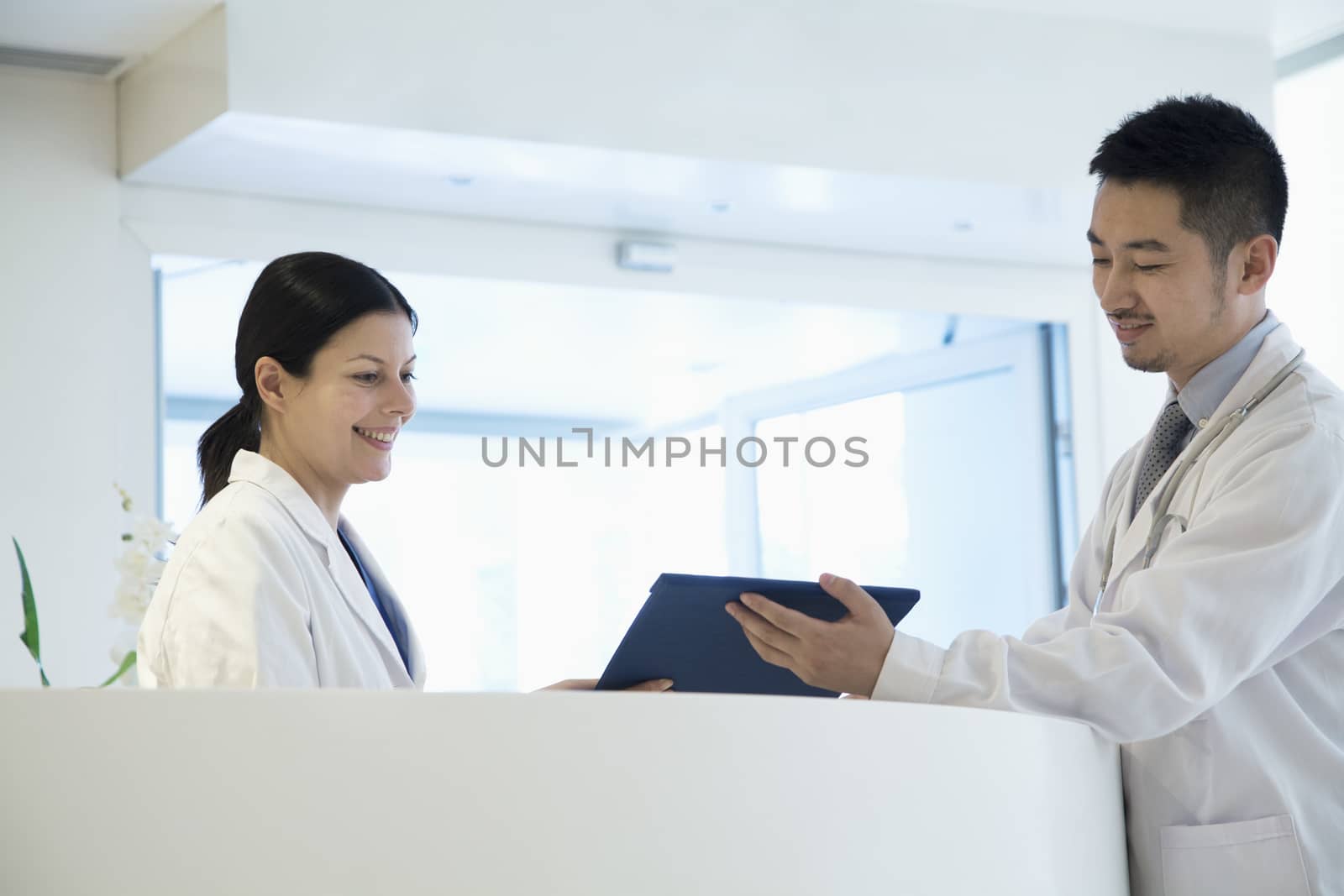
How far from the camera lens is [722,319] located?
4.57m

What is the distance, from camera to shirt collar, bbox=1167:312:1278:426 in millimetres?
1896

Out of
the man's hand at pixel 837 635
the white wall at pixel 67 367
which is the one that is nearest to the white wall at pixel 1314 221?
the white wall at pixel 67 367

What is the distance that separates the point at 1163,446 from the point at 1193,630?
430mm

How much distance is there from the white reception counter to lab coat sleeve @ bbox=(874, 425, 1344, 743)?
0.91 ft

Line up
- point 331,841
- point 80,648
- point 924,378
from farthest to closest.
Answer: point 924,378
point 80,648
point 331,841

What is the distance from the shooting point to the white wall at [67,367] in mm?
3594

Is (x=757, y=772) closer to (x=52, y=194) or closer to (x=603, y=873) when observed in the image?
(x=603, y=873)

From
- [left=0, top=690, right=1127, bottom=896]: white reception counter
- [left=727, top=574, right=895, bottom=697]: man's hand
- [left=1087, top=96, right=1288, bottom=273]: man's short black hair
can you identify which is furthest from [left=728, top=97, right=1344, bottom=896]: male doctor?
[left=0, top=690, right=1127, bottom=896]: white reception counter

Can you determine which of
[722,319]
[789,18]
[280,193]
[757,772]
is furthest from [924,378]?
[757,772]

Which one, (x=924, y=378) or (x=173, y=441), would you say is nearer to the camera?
(x=173, y=441)

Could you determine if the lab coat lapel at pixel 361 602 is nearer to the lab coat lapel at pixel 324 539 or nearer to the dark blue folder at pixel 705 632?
the lab coat lapel at pixel 324 539

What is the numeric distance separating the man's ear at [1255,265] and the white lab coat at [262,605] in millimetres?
1166

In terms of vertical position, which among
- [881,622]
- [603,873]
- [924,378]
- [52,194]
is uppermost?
[52,194]

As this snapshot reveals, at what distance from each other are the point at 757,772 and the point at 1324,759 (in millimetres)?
717
